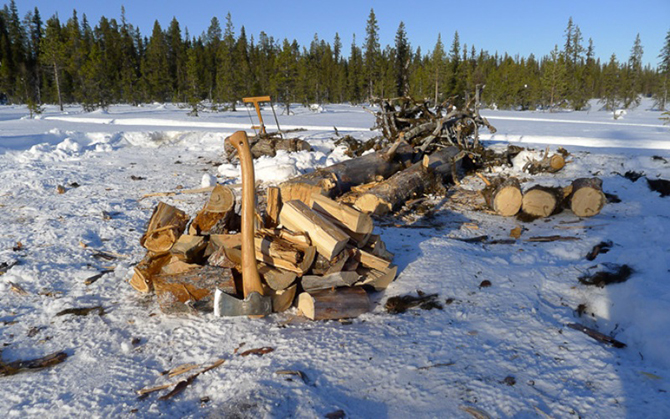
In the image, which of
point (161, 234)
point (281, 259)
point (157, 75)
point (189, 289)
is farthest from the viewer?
point (157, 75)

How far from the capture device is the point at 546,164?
29.0ft

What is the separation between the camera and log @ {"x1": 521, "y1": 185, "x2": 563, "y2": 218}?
6109 millimetres

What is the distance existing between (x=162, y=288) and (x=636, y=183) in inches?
354

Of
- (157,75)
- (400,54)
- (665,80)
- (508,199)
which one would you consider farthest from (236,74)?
(665,80)

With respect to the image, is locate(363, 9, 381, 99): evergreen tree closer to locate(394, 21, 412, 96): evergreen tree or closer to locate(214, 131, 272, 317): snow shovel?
locate(394, 21, 412, 96): evergreen tree

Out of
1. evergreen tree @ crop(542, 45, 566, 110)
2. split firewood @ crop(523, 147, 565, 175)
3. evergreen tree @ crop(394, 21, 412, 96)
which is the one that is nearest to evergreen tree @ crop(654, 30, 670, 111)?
evergreen tree @ crop(542, 45, 566, 110)

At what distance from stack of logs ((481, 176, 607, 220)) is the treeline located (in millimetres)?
33312

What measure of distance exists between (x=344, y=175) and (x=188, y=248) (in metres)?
3.91

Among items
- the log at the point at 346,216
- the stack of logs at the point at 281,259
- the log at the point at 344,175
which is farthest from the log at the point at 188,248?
the log at the point at 344,175

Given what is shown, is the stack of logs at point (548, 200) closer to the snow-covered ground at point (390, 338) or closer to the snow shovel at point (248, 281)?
the snow-covered ground at point (390, 338)

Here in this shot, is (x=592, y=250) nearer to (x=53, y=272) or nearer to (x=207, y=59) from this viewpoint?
(x=53, y=272)

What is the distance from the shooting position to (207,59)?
55.2 meters

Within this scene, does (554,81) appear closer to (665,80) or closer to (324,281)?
(665,80)

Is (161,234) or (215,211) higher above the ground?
(215,211)
